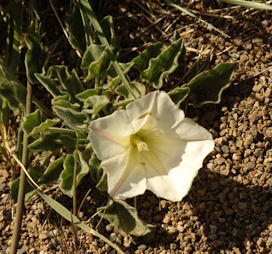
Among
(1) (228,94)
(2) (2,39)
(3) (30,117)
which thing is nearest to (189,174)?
(1) (228,94)

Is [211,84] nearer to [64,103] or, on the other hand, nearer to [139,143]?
[139,143]

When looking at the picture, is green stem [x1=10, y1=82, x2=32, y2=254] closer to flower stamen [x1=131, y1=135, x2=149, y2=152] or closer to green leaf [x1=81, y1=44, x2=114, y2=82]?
green leaf [x1=81, y1=44, x2=114, y2=82]

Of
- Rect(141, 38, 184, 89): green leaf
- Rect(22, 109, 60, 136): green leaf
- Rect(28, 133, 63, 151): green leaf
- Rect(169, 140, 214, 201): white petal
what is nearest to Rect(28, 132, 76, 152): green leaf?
Rect(28, 133, 63, 151): green leaf

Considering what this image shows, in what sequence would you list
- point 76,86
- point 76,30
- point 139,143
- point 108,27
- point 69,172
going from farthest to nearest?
point 76,30, point 108,27, point 76,86, point 69,172, point 139,143

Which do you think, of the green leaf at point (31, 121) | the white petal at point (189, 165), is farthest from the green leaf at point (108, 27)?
the white petal at point (189, 165)

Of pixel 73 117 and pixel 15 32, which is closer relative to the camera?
pixel 73 117

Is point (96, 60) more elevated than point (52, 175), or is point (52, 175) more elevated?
point (96, 60)

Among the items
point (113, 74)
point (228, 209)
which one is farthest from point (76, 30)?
point (228, 209)
